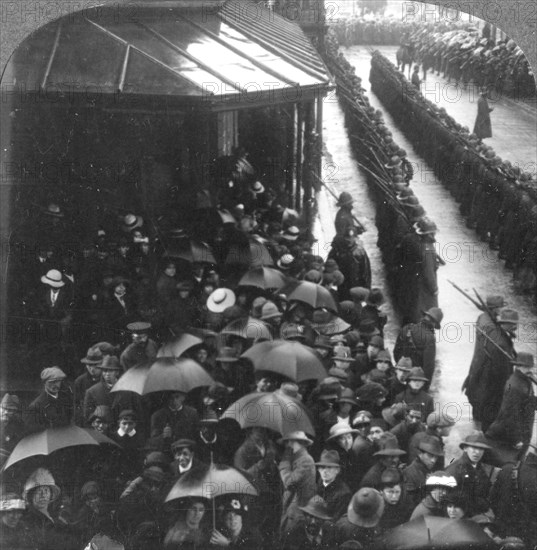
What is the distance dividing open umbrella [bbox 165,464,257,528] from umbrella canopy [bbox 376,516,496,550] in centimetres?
106

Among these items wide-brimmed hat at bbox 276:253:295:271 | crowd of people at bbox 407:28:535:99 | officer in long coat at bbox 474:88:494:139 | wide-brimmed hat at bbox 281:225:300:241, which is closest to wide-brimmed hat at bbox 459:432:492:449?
wide-brimmed hat at bbox 276:253:295:271

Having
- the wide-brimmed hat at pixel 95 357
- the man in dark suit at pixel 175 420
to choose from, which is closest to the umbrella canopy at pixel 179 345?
the wide-brimmed hat at pixel 95 357

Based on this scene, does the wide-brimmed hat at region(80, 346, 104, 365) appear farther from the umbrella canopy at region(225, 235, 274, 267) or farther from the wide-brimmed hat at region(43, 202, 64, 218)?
the wide-brimmed hat at region(43, 202, 64, 218)

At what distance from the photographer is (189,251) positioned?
10.9m

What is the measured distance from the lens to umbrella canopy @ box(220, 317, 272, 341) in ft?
29.0

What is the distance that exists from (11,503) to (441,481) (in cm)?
306

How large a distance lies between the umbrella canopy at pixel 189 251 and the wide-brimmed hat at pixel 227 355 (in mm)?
2358

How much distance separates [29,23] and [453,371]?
6.88m

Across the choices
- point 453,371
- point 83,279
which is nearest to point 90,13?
point 83,279

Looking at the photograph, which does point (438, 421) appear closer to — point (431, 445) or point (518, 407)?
point (431, 445)

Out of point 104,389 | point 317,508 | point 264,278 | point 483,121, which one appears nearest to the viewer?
point 317,508

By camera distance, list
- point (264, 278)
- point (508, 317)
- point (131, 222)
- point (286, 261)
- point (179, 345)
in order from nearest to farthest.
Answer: point (179, 345)
point (508, 317)
point (264, 278)
point (286, 261)
point (131, 222)

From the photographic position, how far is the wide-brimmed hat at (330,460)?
7.00 metres

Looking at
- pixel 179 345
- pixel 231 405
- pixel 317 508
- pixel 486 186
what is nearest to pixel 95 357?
pixel 179 345
